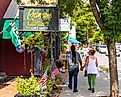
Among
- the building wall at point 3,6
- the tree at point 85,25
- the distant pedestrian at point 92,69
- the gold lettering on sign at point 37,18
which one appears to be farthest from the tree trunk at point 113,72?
the tree at point 85,25

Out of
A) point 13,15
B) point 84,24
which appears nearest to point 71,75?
point 13,15

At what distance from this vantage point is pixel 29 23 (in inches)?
599

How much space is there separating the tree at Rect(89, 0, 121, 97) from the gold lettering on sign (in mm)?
2256

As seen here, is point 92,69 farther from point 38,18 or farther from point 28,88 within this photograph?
point 28,88

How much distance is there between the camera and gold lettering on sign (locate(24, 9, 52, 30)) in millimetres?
14727

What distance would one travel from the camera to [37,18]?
15.1 metres

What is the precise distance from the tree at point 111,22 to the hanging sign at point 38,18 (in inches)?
74.1

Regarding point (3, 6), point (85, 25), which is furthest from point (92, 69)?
point (85, 25)

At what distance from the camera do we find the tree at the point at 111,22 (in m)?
12.0

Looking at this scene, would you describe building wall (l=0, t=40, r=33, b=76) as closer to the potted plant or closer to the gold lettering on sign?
the gold lettering on sign

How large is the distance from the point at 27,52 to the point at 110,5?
9.95 metres

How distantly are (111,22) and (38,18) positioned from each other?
392cm

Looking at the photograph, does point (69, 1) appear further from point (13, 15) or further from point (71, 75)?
point (13, 15)

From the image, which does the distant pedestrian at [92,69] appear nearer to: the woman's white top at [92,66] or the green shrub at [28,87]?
the woman's white top at [92,66]
